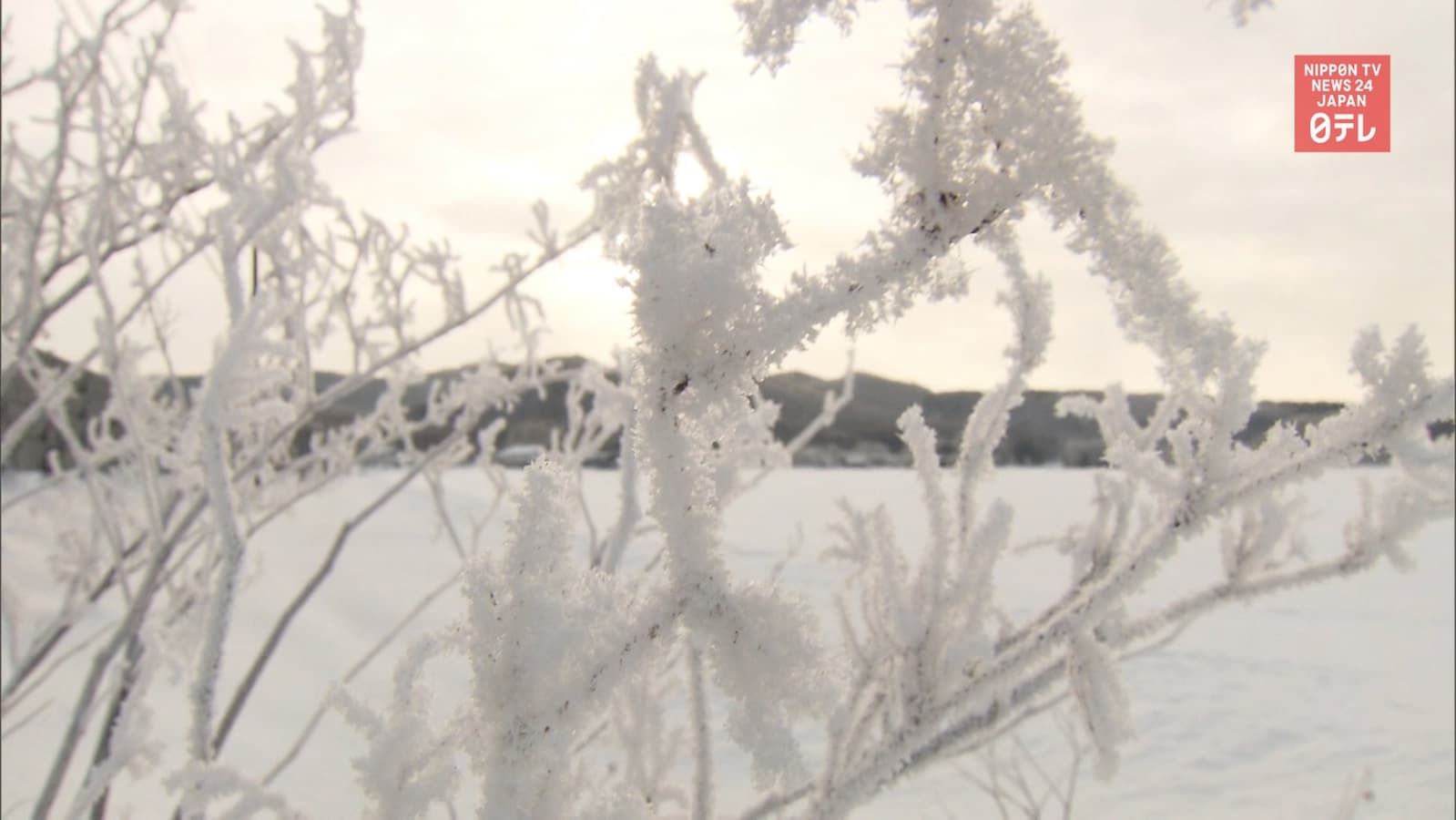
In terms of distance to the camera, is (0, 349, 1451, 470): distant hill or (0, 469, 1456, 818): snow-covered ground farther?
(0, 469, 1456, 818): snow-covered ground

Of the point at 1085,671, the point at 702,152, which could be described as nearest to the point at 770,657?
the point at 1085,671

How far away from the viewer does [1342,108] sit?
816 millimetres

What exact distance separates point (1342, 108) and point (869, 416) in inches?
52.5

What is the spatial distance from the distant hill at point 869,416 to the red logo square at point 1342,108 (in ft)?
0.77

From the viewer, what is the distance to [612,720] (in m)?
1.17

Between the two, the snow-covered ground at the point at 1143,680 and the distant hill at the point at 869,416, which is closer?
the distant hill at the point at 869,416

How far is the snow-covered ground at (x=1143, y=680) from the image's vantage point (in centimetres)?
144

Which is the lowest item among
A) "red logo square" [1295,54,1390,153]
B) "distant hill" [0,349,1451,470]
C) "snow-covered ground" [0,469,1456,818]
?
"snow-covered ground" [0,469,1456,818]

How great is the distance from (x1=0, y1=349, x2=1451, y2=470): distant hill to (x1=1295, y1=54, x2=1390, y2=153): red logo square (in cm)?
23

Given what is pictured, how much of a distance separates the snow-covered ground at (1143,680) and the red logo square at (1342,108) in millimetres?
286

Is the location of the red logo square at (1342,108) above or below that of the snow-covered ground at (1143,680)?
above

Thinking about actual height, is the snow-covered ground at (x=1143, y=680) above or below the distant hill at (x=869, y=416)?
below

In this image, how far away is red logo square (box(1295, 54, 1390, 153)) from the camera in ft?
2.60

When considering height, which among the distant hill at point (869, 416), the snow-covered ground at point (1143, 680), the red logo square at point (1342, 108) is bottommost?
the snow-covered ground at point (1143, 680)
